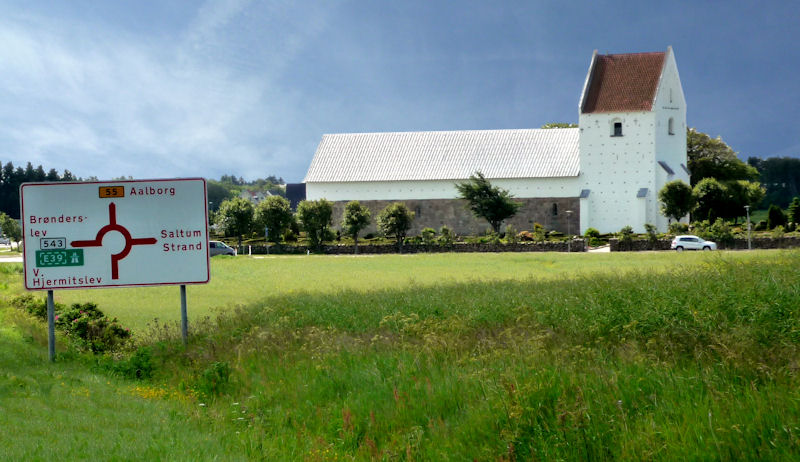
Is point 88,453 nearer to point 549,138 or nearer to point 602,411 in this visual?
point 602,411

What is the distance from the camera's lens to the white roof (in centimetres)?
7112

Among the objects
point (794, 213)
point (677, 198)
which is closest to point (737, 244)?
point (677, 198)

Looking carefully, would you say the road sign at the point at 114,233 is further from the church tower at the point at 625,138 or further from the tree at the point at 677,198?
the church tower at the point at 625,138

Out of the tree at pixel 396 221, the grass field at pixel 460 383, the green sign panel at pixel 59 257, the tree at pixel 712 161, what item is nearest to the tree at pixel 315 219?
the tree at pixel 396 221

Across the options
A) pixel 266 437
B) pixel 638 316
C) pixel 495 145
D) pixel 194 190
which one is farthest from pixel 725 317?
pixel 495 145

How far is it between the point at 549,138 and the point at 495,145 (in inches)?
221

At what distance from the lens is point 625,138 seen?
6538cm

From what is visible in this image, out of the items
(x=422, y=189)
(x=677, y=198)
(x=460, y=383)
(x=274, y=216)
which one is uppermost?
(x=422, y=189)

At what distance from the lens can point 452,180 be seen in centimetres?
7150

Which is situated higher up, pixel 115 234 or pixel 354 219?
pixel 354 219

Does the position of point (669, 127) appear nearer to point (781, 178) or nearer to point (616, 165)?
point (616, 165)

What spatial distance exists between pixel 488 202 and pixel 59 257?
52.3 meters

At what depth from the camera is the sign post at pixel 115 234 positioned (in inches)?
513

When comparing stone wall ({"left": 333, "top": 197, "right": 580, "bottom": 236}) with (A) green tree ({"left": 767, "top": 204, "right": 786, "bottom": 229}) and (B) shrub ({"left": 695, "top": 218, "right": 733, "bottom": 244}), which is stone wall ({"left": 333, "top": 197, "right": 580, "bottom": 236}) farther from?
(B) shrub ({"left": 695, "top": 218, "right": 733, "bottom": 244})
